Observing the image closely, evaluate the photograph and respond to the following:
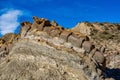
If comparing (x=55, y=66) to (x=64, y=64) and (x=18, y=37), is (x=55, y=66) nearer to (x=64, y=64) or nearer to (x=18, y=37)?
(x=64, y=64)

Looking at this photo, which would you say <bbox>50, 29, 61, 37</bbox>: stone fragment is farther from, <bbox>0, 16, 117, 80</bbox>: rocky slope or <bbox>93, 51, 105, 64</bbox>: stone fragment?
<bbox>93, 51, 105, 64</bbox>: stone fragment

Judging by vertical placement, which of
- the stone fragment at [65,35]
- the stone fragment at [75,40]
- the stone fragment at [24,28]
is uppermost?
the stone fragment at [24,28]

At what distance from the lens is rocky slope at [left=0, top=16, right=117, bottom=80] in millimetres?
35000

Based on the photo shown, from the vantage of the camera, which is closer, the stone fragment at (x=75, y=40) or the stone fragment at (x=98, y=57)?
the stone fragment at (x=75, y=40)

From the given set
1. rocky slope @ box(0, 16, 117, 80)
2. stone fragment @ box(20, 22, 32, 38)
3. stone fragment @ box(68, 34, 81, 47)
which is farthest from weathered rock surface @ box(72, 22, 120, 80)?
stone fragment @ box(68, 34, 81, 47)

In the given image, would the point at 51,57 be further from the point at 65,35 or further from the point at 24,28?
the point at 24,28

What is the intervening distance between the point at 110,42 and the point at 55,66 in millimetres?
45354

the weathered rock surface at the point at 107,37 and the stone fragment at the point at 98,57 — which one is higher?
the weathered rock surface at the point at 107,37

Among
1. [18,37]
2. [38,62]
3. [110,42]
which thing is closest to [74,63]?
[38,62]

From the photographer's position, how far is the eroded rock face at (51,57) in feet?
115

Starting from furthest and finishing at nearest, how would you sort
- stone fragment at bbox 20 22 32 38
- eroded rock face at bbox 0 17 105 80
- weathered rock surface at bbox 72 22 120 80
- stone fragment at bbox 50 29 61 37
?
weathered rock surface at bbox 72 22 120 80, stone fragment at bbox 20 22 32 38, stone fragment at bbox 50 29 61 37, eroded rock face at bbox 0 17 105 80

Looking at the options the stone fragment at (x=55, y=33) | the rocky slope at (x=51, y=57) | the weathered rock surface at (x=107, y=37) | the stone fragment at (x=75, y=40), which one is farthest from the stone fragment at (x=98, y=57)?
the weathered rock surface at (x=107, y=37)

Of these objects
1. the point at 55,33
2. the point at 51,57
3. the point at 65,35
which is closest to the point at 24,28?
the point at 55,33

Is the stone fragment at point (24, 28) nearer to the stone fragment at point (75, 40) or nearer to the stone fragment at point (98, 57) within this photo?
the stone fragment at point (75, 40)
